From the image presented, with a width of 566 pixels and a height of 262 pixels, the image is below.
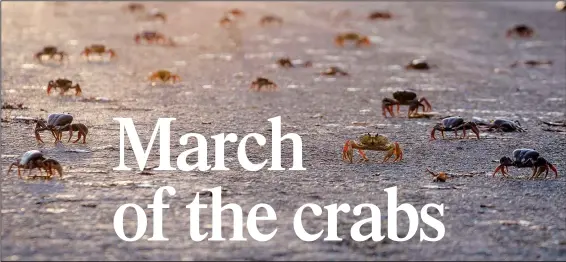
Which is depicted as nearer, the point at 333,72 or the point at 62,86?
the point at 62,86

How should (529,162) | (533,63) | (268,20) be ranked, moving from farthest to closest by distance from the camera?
(268,20) → (533,63) → (529,162)

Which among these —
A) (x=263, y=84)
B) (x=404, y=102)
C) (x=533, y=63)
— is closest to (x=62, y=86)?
(x=263, y=84)

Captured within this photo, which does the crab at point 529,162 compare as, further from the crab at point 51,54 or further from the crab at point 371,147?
the crab at point 51,54

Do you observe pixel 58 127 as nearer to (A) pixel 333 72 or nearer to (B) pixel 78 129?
(B) pixel 78 129

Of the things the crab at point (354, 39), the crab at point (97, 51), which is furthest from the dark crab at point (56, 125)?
the crab at point (354, 39)

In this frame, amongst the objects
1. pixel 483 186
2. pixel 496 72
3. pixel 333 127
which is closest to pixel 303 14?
pixel 496 72

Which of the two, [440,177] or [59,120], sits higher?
[59,120]

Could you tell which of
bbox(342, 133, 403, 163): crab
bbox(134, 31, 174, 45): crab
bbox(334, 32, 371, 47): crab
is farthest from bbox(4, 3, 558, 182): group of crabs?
bbox(134, 31, 174, 45): crab
